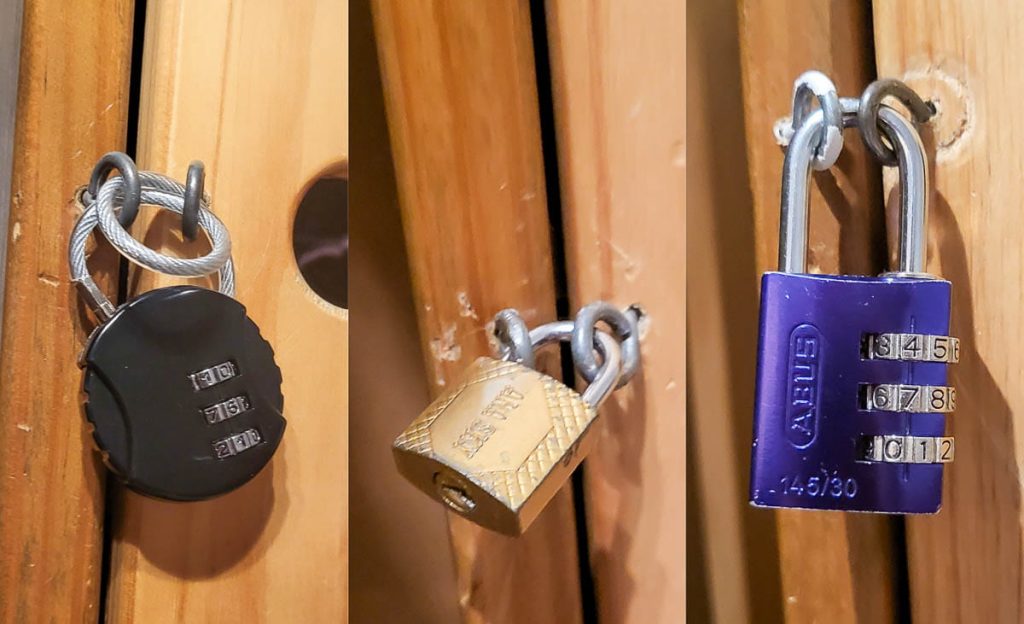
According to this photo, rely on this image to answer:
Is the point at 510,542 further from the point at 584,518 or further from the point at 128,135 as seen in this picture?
the point at 128,135

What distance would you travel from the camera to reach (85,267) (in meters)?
0.34

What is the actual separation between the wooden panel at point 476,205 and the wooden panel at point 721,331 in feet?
0.38

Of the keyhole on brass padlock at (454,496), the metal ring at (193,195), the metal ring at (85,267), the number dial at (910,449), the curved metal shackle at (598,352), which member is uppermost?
the metal ring at (193,195)

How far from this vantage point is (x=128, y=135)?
0.38 meters

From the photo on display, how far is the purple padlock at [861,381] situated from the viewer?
1.16ft

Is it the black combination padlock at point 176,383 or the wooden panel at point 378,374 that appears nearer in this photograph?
the black combination padlock at point 176,383

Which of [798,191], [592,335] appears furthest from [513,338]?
[798,191]

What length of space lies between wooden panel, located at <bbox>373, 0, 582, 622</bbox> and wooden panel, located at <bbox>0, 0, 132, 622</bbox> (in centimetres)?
15

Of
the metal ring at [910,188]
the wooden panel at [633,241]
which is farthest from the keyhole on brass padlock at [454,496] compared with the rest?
the metal ring at [910,188]

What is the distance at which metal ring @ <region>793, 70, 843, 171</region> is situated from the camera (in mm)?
353

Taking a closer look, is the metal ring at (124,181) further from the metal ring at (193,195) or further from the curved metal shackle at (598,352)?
the curved metal shackle at (598,352)

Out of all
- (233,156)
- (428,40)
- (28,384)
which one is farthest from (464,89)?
(28,384)

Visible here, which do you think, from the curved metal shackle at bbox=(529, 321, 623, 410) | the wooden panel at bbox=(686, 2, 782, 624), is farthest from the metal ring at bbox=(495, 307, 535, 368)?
the wooden panel at bbox=(686, 2, 782, 624)

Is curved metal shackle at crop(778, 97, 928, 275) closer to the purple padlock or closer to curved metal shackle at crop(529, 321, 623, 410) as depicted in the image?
the purple padlock
